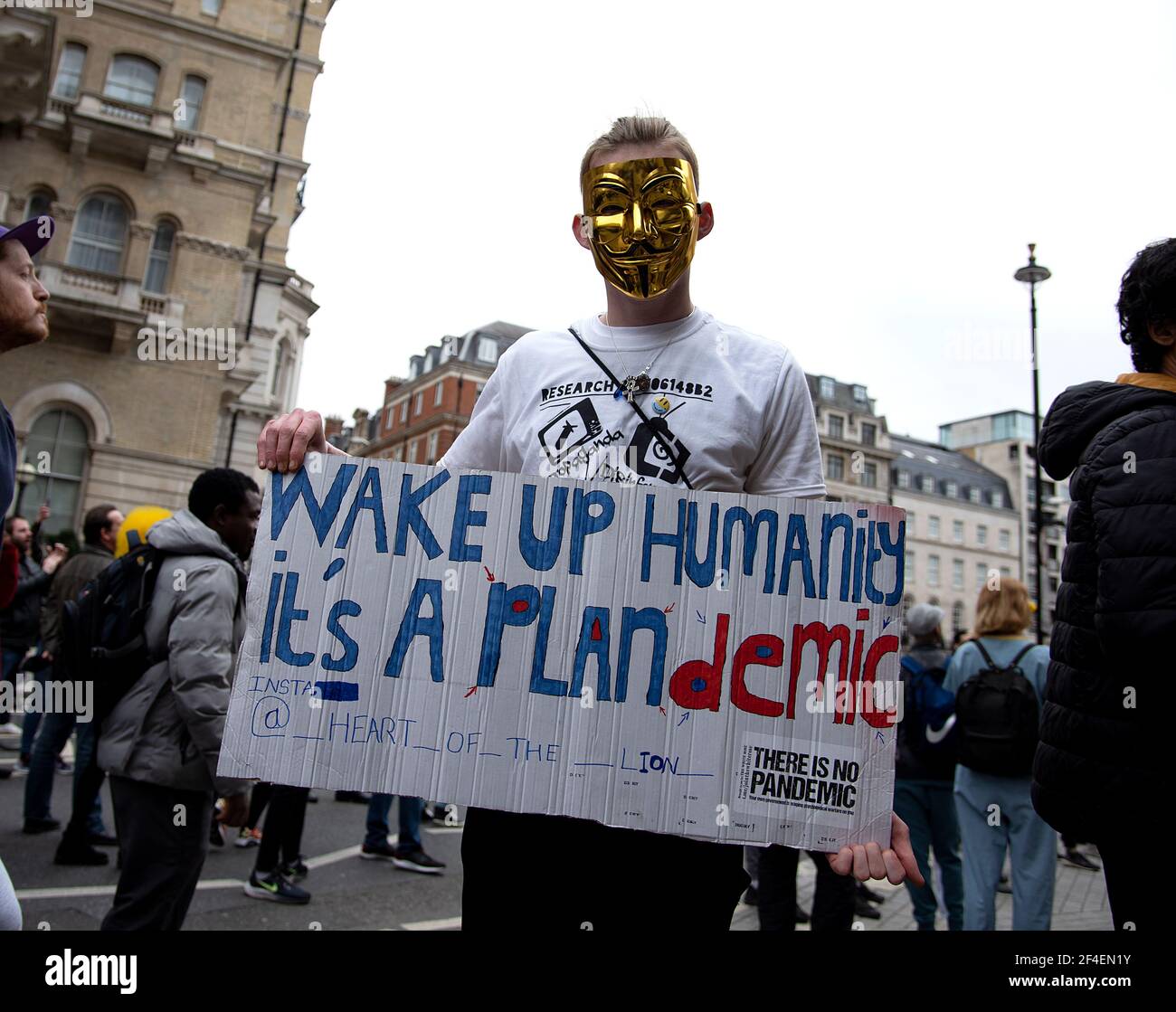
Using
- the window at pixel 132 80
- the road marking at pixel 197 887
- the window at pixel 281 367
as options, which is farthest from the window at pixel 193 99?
the road marking at pixel 197 887

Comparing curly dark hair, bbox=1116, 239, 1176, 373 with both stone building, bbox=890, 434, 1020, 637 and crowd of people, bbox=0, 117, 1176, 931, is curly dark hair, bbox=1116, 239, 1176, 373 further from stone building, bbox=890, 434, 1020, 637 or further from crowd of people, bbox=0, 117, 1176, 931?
stone building, bbox=890, 434, 1020, 637

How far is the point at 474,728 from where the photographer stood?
5.87 ft

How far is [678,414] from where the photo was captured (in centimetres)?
190

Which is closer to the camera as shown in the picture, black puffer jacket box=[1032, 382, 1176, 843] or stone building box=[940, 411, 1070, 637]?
black puffer jacket box=[1032, 382, 1176, 843]

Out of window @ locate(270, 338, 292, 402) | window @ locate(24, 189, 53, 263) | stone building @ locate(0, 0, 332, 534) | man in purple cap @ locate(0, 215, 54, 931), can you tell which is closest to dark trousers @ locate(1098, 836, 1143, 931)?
man in purple cap @ locate(0, 215, 54, 931)

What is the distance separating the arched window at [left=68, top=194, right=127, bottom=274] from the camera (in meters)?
22.2

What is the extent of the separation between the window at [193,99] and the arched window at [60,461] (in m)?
8.99

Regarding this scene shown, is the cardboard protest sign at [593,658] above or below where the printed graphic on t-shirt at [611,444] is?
below

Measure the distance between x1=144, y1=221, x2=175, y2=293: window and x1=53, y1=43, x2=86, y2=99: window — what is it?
423cm

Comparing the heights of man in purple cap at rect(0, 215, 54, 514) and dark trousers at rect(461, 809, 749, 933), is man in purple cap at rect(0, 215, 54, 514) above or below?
above

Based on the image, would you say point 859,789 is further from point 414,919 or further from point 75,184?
point 75,184

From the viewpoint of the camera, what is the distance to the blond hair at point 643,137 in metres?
2.05

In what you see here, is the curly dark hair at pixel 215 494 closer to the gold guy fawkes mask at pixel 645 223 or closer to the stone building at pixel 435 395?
the gold guy fawkes mask at pixel 645 223
